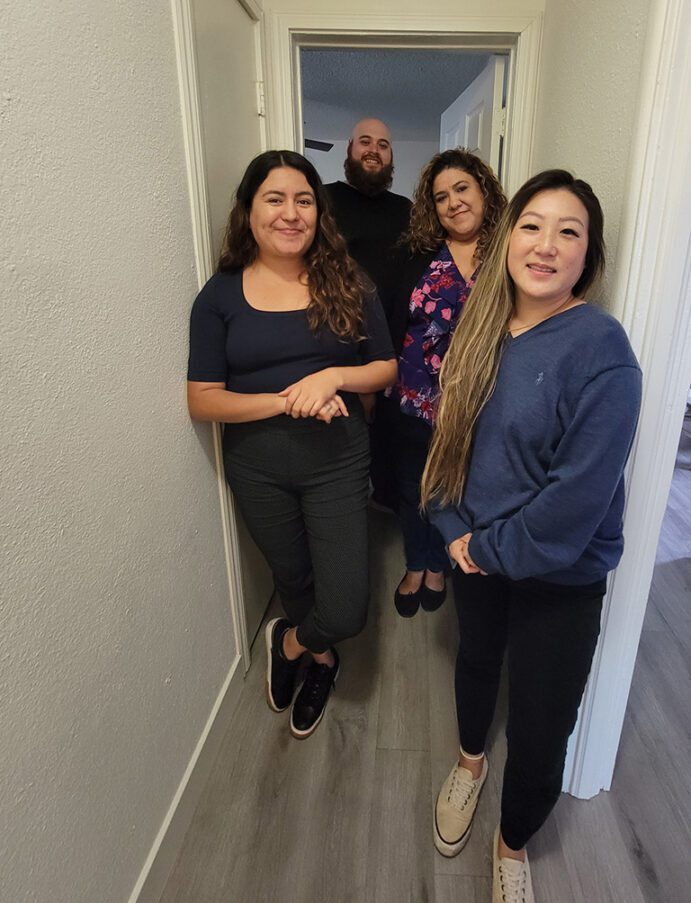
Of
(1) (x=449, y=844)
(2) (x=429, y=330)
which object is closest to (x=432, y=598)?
(1) (x=449, y=844)

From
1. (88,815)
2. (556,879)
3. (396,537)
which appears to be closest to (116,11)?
(88,815)

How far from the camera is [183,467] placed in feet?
4.08

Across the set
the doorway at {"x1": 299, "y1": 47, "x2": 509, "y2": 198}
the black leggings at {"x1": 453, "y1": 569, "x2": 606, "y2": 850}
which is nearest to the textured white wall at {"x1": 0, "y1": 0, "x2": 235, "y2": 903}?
the black leggings at {"x1": 453, "y1": 569, "x2": 606, "y2": 850}

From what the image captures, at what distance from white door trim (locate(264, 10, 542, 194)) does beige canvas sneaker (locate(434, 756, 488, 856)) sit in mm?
1972

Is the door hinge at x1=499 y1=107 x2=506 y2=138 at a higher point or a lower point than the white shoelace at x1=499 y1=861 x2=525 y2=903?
higher

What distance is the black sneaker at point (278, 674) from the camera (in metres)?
1.63

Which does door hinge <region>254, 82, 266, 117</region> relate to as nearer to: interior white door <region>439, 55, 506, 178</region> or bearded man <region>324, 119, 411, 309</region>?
bearded man <region>324, 119, 411, 309</region>

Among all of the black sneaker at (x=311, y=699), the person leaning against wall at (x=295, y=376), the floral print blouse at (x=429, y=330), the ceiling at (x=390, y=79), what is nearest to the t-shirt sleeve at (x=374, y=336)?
the person leaning against wall at (x=295, y=376)

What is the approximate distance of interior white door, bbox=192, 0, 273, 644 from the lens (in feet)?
4.54

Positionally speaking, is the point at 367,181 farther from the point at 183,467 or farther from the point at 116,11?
the point at 183,467

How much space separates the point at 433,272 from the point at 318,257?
375 millimetres

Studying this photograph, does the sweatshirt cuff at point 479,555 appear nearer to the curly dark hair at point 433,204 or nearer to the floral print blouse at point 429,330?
the floral print blouse at point 429,330

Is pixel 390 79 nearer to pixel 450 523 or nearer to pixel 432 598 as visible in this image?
pixel 432 598

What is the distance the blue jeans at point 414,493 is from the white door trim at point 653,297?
0.58m
